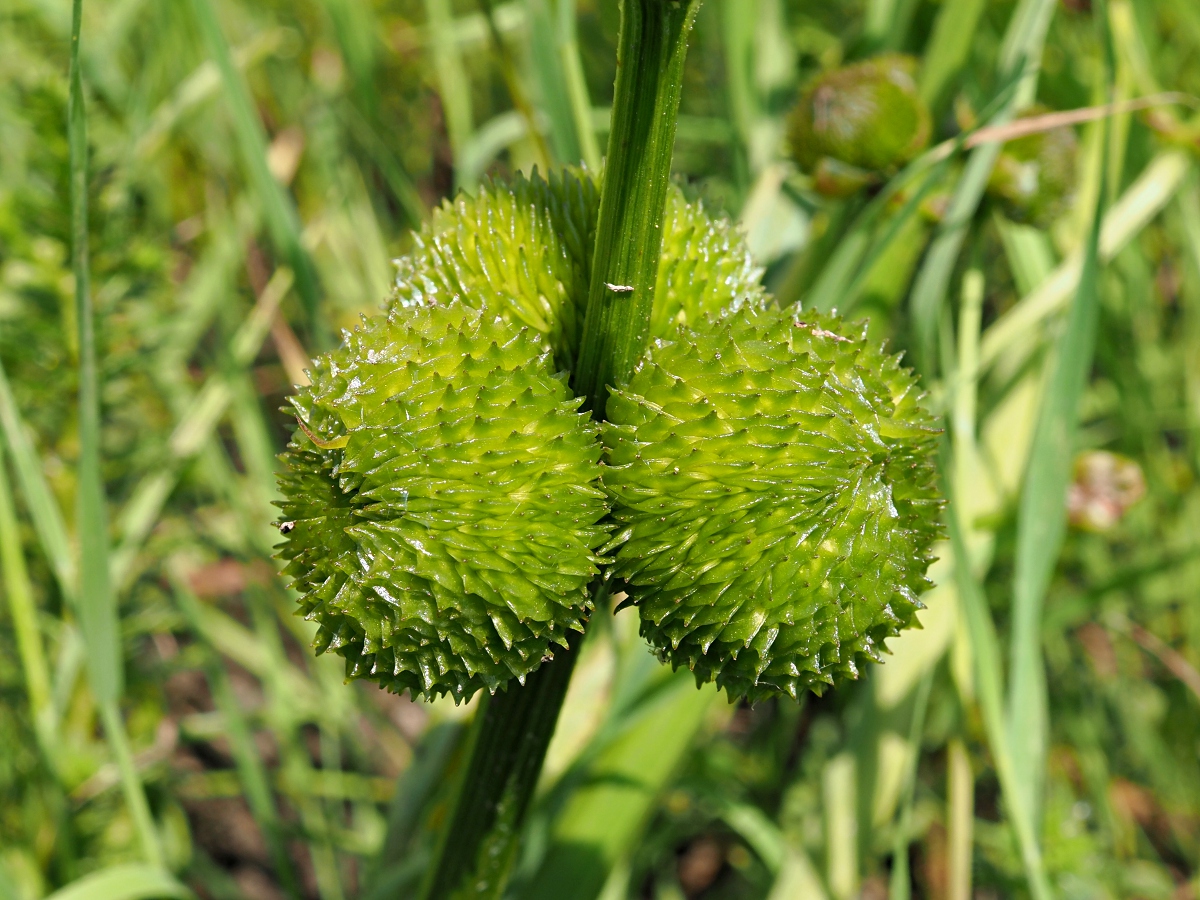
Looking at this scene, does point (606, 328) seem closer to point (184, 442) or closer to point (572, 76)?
point (572, 76)

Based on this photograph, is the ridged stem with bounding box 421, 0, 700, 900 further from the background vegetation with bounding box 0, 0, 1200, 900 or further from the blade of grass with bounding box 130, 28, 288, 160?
the blade of grass with bounding box 130, 28, 288, 160

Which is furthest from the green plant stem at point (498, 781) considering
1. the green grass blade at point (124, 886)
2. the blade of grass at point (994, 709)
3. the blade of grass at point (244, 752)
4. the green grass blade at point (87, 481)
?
the blade of grass at point (244, 752)

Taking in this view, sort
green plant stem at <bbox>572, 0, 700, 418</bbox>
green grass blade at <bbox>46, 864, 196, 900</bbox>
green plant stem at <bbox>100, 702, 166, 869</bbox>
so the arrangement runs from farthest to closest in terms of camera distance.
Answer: green plant stem at <bbox>100, 702, 166, 869</bbox> → green grass blade at <bbox>46, 864, 196, 900</bbox> → green plant stem at <bbox>572, 0, 700, 418</bbox>

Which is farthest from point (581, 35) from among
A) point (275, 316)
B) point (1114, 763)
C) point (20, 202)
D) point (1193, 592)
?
point (1114, 763)

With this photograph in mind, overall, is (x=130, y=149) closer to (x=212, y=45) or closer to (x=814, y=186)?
(x=212, y=45)

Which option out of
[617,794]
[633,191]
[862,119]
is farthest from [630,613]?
[633,191]

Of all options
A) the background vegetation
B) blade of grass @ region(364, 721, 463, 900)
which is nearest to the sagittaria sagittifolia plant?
the background vegetation
